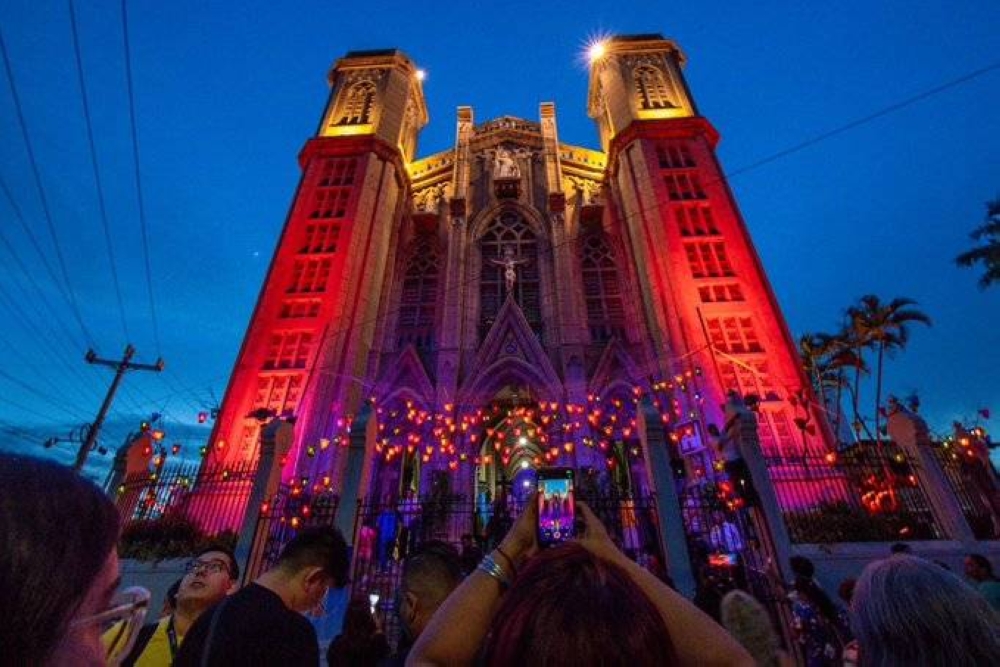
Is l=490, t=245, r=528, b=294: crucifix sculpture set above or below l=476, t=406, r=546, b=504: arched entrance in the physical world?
above

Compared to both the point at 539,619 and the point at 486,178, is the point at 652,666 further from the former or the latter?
the point at 486,178

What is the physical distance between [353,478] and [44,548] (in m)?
9.76

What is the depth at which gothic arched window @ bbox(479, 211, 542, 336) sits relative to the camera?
2292cm

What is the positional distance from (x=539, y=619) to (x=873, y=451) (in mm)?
14449

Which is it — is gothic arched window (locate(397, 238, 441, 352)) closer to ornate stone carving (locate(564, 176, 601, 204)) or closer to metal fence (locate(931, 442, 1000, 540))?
ornate stone carving (locate(564, 176, 601, 204))

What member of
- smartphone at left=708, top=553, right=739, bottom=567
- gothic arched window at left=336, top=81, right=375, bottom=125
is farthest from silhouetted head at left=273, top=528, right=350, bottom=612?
gothic arched window at left=336, top=81, right=375, bottom=125

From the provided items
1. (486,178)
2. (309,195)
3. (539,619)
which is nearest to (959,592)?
(539,619)

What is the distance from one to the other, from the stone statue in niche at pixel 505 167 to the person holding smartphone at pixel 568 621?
2592 cm

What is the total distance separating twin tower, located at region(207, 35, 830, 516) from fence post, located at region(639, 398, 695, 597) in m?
0.18

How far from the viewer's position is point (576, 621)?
0.84 meters

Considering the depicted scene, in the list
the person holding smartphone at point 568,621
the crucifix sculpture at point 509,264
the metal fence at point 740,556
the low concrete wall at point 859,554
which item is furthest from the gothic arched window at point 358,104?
the person holding smartphone at point 568,621

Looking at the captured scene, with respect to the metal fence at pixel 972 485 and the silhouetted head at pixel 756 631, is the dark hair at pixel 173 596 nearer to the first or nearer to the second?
the silhouetted head at pixel 756 631

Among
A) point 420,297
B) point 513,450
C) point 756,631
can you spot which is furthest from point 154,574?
point 513,450

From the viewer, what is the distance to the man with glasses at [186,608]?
110 inches
